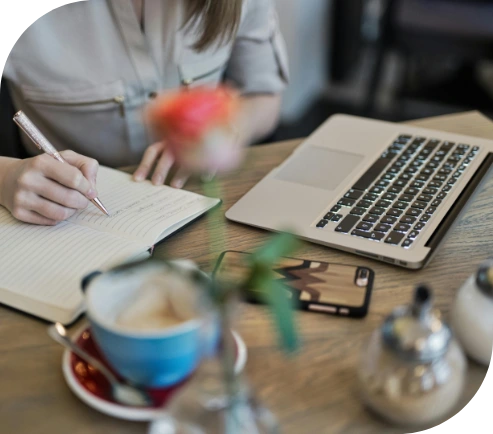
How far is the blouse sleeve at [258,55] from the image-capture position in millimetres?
1095

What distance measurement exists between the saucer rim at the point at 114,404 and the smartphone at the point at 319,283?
0.08 m

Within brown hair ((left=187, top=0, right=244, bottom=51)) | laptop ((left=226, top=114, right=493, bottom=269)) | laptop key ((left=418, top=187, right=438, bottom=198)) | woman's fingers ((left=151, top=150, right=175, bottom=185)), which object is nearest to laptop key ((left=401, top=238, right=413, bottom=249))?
laptop ((left=226, top=114, right=493, bottom=269))

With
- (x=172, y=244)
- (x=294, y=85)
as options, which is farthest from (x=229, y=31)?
(x=294, y=85)

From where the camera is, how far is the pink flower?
325 millimetres

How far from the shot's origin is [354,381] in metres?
0.52

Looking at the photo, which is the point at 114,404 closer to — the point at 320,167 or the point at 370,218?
the point at 370,218

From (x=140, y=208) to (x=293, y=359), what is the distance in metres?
0.30

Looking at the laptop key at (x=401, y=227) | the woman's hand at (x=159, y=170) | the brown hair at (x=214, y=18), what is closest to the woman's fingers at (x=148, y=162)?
the woman's hand at (x=159, y=170)

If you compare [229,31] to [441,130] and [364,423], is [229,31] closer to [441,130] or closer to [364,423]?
[441,130]

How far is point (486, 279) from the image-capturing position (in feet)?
1.72

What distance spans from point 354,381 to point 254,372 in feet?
0.28

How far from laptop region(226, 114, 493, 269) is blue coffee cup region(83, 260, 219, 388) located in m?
0.22

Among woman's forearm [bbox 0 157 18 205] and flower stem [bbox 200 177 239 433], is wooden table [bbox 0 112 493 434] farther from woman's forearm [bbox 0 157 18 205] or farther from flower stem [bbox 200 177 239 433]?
woman's forearm [bbox 0 157 18 205]

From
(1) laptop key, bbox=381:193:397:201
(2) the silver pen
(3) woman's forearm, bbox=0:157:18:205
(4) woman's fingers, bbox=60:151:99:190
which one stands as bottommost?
(1) laptop key, bbox=381:193:397:201
